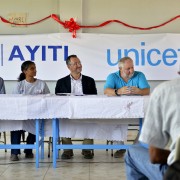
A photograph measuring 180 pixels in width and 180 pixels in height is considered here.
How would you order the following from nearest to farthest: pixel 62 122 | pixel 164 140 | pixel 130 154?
1. pixel 164 140
2. pixel 130 154
3. pixel 62 122

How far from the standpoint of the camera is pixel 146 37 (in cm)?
552

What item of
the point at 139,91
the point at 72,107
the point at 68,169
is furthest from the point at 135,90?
the point at 68,169

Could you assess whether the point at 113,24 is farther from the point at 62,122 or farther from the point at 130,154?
the point at 130,154

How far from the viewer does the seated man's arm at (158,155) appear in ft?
5.14

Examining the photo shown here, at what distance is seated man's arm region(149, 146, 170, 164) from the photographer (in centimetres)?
157

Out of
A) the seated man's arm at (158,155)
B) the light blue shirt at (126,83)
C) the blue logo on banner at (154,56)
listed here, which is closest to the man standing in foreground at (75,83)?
the light blue shirt at (126,83)

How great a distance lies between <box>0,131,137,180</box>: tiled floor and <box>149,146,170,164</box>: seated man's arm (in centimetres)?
168

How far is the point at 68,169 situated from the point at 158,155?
2.07 metres

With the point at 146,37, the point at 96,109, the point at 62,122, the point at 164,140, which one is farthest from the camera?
the point at 146,37

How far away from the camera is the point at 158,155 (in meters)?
1.59

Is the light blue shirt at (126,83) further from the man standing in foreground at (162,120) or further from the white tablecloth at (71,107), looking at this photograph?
the man standing in foreground at (162,120)

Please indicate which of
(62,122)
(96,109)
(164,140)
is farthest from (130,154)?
(62,122)

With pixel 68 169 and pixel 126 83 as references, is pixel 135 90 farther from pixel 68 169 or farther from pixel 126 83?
pixel 68 169

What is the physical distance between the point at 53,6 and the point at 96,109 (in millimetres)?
2652
